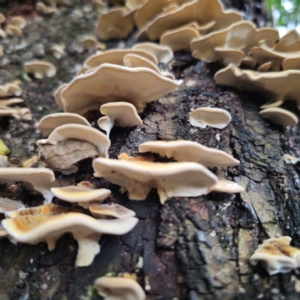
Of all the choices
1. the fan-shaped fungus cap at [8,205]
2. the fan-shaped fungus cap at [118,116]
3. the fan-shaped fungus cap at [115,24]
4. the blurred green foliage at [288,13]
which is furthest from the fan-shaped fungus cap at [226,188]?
the blurred green foliage at [288,13]

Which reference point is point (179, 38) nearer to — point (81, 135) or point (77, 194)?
point (81, 135)

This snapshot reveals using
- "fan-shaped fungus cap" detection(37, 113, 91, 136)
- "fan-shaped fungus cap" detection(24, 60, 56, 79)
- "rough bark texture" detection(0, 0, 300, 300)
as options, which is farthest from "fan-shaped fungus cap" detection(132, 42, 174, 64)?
"fan-shaped fungus cap" detection(37, 113, 91, 136)

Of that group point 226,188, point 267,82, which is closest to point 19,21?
point 267,82

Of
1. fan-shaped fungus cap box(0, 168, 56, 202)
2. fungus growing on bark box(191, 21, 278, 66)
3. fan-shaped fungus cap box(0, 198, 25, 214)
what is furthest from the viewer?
fungus growing on bark box(191, 21, 278, 66)

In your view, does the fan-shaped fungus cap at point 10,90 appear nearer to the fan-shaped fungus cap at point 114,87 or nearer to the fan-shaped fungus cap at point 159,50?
the fan-shaped fungus cap at point 114,87

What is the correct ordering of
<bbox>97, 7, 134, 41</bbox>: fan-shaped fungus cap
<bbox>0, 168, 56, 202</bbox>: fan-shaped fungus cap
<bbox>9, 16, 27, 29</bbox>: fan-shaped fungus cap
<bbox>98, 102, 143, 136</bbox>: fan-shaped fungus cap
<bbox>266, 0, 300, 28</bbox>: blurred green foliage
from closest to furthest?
<bbox>0, 168, 56, 202</bbox>: fan-shaped fungus cap
<bbox>98, 102, 143, 136</bbox>: fan-shaped fungus cap
<bbox>97, 7, 134, 41</bbox>: fan-shaped fungus cap
<bbox>9, 16, 27, 29</bbox>: fan-shaped fungus cap
<bbox>266, 0, 300, 28</bbox>: blurred green foliage

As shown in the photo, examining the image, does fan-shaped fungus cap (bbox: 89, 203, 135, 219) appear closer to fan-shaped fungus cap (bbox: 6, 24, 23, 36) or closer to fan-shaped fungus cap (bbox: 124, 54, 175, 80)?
fan-shaped fungus cap (bbox: 124, 54, 175, 80)

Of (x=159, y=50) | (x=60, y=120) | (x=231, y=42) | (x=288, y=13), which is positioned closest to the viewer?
(x=60, y=120)

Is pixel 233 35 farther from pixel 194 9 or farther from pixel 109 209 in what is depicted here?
pixel 109 209
